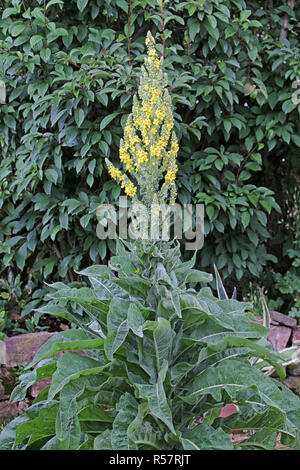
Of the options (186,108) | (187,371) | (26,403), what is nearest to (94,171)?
(186,108)

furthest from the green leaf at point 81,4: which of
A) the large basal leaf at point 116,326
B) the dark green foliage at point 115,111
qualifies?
the large basal leaf at point 116,326

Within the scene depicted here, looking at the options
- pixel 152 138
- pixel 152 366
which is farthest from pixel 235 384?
pixel 152 138

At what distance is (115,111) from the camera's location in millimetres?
3002

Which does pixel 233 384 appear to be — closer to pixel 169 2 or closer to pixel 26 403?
pixel 26 403

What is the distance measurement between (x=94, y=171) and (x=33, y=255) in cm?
82

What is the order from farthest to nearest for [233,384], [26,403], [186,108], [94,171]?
[186,108] < [94,171] < [26,403] < [233,384]

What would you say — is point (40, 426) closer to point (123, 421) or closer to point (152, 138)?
point (123, 421)

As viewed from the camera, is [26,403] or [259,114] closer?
[26,403]

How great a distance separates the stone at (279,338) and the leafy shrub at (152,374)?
47.9 inches

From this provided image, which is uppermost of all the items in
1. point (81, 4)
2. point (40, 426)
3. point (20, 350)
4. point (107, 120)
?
point (81, 4)

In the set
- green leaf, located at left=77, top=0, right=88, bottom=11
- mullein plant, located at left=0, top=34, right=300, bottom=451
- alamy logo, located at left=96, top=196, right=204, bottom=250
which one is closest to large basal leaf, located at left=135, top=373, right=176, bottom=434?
mullein plant, located at left=0, top=34, right=300, bottom=451

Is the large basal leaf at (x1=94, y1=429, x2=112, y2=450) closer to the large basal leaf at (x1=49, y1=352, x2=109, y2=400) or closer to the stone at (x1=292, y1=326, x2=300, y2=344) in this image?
the large basal leaf at (x1=49, y1=352, x2=109, y2=400)

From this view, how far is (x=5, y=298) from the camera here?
336 centimetres

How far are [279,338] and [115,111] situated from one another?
5.64ft
